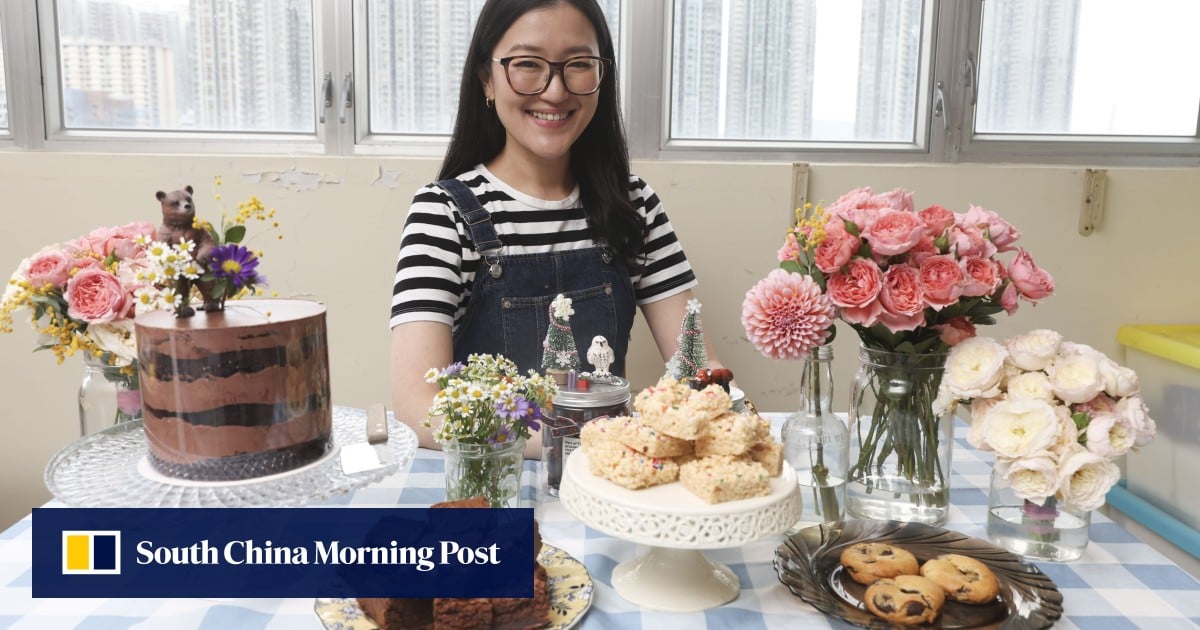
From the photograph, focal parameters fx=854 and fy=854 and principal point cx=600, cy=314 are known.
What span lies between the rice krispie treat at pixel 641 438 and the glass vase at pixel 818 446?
8.3 inches

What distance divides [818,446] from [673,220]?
45.4 inches

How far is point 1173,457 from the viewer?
6.57 feet

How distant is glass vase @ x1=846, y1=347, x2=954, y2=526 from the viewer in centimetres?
102

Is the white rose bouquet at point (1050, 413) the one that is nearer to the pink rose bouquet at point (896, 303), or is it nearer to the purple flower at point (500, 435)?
the pink rose bouquet at point (896, 303)

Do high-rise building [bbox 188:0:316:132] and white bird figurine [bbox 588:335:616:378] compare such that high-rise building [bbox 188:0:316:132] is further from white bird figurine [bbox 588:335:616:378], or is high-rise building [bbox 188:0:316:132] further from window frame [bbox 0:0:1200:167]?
white bird figurine [bbox 588:335:616:378]

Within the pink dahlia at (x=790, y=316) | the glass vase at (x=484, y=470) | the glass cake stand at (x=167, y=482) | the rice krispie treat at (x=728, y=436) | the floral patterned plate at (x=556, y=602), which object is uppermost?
the pink dahlia at (x=790, y=316)

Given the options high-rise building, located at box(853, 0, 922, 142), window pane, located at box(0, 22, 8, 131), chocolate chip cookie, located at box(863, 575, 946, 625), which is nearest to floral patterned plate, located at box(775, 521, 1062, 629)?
chocolate chip cookie, located at box(863, 575, 946, 625)

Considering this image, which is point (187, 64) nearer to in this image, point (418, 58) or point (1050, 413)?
point (418, 58)

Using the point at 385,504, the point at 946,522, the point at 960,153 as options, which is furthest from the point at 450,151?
the point at 960,153

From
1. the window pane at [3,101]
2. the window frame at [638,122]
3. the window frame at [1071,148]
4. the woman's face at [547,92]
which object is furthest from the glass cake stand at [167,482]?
the window frame at [1071,148]

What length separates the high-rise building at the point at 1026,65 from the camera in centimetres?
219

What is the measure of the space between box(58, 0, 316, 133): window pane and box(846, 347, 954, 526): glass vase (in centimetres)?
167

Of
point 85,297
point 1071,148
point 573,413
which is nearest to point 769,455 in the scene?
point 573,413

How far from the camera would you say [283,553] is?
89 cm
